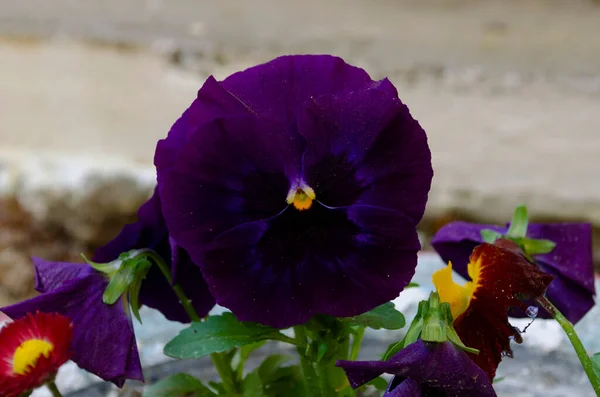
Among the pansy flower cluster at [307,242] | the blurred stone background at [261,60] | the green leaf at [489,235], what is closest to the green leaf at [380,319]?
the pansy flower cluster at [307,242]

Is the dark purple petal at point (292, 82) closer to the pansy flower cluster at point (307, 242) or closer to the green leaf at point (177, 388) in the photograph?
the pansy flower cluster at point (307, 242)

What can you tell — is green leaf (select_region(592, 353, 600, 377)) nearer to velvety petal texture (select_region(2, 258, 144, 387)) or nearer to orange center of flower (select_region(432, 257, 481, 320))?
orange center of flower (select_region(432, 257, 481, 320))

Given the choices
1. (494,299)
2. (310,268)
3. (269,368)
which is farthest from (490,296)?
(269,368)

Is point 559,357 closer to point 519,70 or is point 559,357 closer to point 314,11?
point 519,70

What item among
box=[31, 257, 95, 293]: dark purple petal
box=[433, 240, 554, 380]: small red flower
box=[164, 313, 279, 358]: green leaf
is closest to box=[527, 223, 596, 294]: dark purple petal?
box=[433, 240, 554, 380]: small red flower

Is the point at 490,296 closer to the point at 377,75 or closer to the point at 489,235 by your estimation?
the point at 489,235

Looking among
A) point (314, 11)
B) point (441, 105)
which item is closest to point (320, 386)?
point (441, 105)
